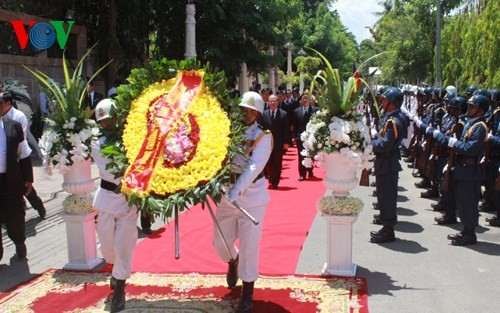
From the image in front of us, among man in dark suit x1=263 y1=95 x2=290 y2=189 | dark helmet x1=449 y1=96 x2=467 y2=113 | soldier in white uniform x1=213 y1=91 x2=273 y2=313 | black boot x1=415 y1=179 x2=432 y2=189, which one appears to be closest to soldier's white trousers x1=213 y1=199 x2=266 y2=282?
soldier in white uniform x1=213 y1=91 x2=273 y2=313

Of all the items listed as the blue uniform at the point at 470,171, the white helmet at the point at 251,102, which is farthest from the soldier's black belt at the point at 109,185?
the blue uniform at the point at 470,171

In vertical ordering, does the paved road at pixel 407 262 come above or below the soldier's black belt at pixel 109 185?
below

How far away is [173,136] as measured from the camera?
190 inches

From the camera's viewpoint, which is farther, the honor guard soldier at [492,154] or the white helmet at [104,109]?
the honor guard soldier at [492,154]

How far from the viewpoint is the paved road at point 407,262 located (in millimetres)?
5145

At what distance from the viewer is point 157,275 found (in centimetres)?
584

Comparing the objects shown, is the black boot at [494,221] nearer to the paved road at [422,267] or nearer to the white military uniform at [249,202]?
the paved road at [422,267]

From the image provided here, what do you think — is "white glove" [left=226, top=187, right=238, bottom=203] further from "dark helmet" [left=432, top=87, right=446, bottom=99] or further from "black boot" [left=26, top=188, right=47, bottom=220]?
"dark helmet" [left=432, top=87, right=446, bottom=99]

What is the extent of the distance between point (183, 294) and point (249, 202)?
3.88 feet

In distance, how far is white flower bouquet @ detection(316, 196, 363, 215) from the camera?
5727 millimetres

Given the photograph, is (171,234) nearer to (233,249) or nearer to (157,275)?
(157,275)

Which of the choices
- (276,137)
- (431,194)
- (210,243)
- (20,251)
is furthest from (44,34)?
(431,194)

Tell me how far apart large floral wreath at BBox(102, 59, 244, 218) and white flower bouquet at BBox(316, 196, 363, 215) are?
1.49 metres

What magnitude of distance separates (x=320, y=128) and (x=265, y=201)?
127 centimetres
